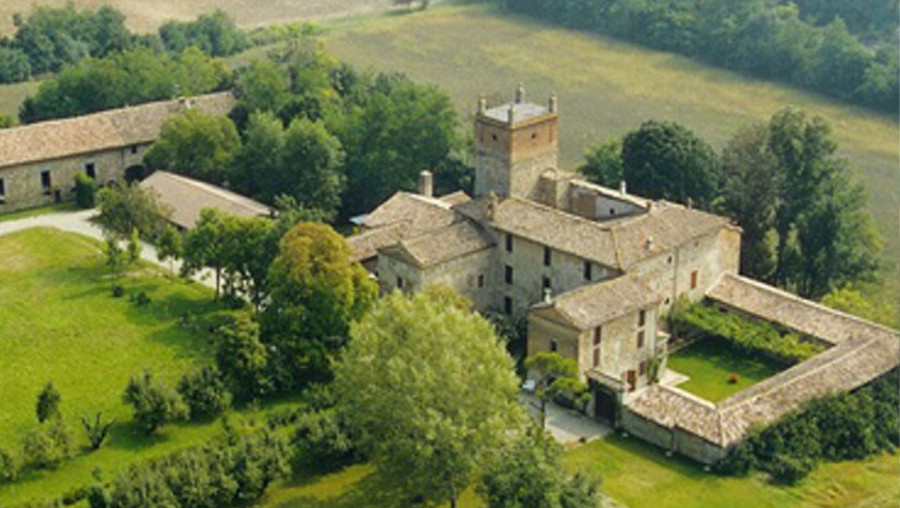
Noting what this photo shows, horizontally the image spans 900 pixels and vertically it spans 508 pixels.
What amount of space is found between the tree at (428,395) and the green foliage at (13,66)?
174 feet

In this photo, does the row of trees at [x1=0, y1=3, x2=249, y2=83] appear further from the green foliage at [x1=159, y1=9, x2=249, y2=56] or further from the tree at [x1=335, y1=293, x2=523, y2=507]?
the tree at [x1=335, y1=293, x2=523, y2=507]

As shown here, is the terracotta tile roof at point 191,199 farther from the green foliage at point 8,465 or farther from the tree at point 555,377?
the green foliage at point 8,465

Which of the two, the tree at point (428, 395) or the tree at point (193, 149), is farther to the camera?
the tree at point (193, 149)

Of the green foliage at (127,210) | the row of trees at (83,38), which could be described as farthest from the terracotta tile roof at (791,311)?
the row of trees at (83,38)

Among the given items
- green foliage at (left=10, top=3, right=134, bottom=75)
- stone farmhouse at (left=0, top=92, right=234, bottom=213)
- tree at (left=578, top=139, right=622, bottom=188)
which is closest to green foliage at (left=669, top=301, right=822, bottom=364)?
tree at (left=578, top=139, right=622, bottom=188)

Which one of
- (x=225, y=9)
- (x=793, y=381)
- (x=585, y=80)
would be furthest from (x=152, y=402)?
(x=225, y=9)

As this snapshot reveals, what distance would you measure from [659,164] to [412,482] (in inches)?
1030

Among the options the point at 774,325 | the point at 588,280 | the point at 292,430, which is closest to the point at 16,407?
the point at 292,430

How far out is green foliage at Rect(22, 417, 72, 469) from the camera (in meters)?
46.4

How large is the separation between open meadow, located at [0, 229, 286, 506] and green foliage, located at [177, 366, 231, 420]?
599 millimetres

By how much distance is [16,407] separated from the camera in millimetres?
50875

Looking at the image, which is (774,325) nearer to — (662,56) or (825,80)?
(825,80)

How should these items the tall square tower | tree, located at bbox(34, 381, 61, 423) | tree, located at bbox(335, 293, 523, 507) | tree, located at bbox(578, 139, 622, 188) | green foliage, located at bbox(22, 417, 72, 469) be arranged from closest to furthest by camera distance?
tree, located at bbox(335, 293, 523, 507)
green foliage, located at bbox(22, 417, 72, 469)
tree, located at bbox(34, 381, 61, 423)
the tall square tower
tree, located at bbox(578, 139, 622, 188)

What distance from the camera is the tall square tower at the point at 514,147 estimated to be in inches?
2260
